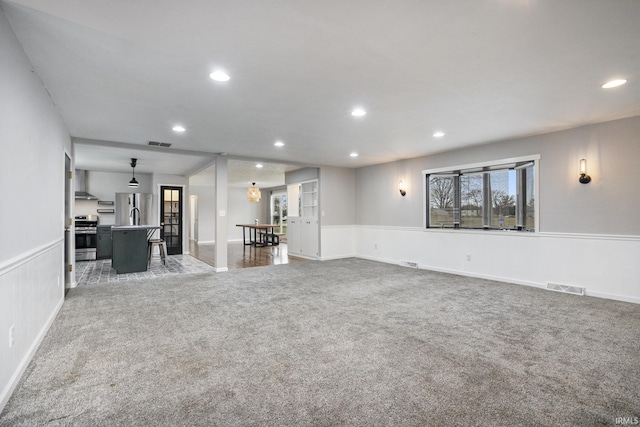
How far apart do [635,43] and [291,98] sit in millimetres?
2831

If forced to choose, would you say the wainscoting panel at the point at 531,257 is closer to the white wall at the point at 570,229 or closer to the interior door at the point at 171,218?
the white wall at the point at 570,229

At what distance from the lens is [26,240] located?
2.36 metres

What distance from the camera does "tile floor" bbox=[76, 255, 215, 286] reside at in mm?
5426

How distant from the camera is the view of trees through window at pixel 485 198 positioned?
509 centimetres

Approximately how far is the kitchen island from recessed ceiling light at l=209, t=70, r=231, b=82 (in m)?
4.49

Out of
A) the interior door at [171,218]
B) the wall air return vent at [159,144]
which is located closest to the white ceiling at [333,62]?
the wall air return vent at [159,144]

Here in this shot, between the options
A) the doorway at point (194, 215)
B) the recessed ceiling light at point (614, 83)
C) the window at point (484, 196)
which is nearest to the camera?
the recessed ceiling light at point (614, 83)

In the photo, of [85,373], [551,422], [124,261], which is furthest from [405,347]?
[124,261]

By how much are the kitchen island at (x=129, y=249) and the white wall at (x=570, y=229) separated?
225 inches

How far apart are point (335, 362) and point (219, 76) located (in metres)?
2.62

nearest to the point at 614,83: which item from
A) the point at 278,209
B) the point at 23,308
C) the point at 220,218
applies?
the point at 23,308

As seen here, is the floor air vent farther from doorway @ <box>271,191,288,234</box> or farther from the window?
doorway @ <box>271,191,288,234</box>

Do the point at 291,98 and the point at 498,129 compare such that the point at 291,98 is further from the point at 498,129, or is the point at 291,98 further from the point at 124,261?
the point at 124,261

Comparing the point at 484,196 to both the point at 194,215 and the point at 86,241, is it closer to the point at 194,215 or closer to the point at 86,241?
the point at 86,241
